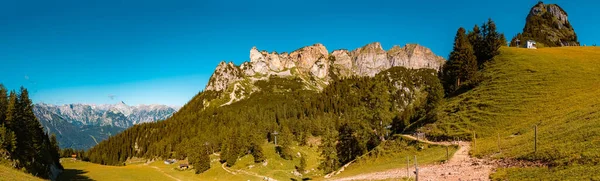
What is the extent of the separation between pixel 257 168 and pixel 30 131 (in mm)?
59893

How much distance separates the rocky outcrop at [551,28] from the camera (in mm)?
163875

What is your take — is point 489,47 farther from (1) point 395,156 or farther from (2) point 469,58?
(1) point 395,156

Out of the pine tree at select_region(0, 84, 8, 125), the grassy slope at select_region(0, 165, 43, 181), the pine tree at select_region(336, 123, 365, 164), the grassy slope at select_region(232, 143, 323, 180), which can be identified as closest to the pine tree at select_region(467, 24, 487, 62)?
the pine tree at select_region(336, 123, 365, 164)

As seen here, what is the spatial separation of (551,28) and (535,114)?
159 m

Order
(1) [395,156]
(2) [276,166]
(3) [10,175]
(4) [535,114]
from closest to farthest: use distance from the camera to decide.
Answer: (3) [10,175]
(4) [535,114]
(1) [395,156]
(2) [276,166]

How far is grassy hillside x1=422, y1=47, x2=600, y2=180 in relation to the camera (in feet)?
94.7

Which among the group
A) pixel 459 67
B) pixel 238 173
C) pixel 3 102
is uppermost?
pixel 459 67

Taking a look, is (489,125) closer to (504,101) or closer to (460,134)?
(460,134)

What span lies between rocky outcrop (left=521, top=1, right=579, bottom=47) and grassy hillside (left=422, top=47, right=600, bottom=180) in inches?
3175

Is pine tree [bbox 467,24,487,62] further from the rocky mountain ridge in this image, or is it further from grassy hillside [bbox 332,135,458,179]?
the rocky mountain ridge

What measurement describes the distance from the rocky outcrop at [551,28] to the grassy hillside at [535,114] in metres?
80.6

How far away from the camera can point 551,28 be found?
6786 inches

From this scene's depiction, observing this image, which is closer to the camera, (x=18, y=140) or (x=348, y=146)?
(x=18, y=140)

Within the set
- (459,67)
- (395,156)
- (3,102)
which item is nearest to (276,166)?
(395,156)
